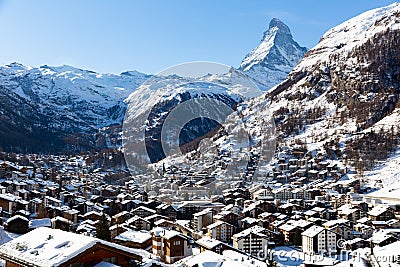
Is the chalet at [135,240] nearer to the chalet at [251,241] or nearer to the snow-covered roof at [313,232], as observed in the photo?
the chalet at [251,241]

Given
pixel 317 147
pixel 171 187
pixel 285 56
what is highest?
pixel 285 56

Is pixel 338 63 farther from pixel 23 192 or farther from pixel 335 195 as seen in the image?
pixel 23 192

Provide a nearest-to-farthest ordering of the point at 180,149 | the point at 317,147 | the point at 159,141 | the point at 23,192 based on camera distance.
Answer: the point at 23,192, the point at 317,147, the point at 180,149, the point at 159,141

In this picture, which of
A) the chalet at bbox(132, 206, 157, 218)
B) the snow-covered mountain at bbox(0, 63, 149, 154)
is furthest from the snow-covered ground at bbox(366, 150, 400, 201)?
the snow-covered mountain at bbox(0, 63, 149, 154)

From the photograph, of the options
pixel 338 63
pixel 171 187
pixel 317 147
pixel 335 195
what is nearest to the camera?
pixel 335 195

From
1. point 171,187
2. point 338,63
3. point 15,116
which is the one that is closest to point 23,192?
point 171,187

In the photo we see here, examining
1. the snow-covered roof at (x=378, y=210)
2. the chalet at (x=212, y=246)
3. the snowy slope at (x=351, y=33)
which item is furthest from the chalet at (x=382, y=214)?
the snowy slope at (x=351, y=33)

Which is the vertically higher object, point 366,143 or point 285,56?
Result: point 285,56
